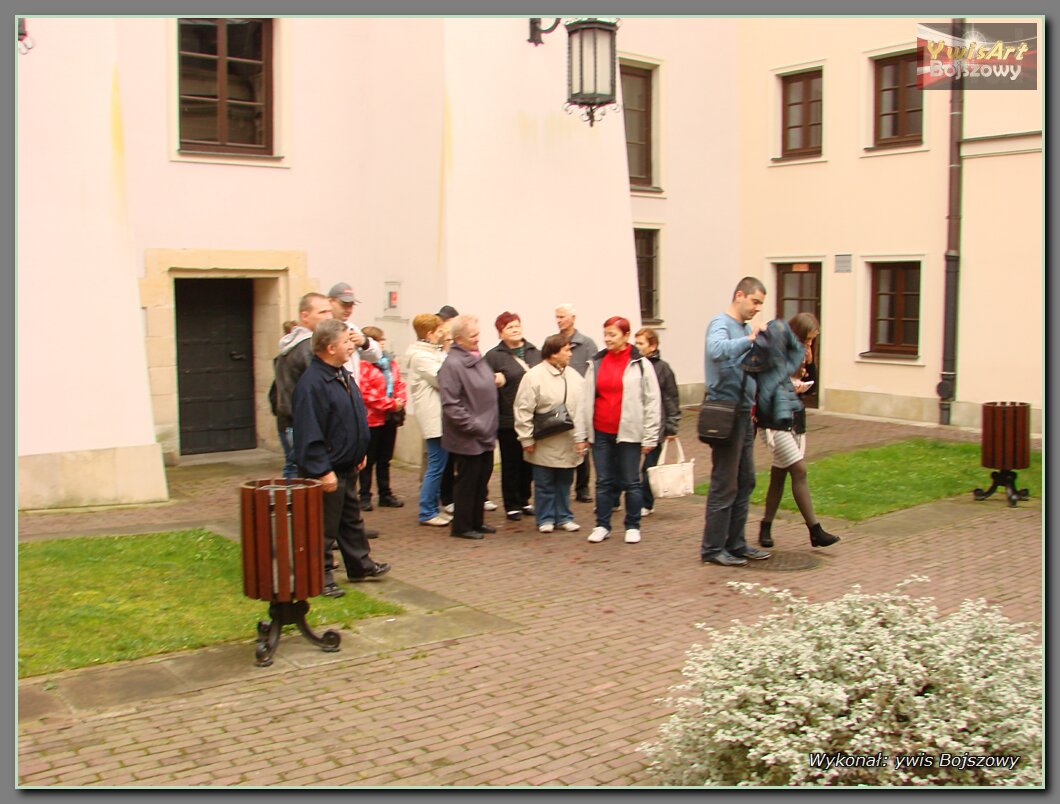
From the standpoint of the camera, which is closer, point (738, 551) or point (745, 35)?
point (738, 551)

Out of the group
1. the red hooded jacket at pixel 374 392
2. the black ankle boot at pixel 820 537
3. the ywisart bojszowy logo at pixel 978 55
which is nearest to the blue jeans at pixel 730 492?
the black ankle boot at pixel 820 537

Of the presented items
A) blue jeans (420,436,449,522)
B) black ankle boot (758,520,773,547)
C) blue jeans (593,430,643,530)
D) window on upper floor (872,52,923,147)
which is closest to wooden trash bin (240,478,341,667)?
blue jeans (593,430,643,530)

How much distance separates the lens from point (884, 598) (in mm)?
4848

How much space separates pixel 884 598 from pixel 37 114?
29.0 ft

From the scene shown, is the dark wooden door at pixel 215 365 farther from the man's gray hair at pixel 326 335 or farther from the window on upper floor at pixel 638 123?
the man's gray hair at pixel 326 335

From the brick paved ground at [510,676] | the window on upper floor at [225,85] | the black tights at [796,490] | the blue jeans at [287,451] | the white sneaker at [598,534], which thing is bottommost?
the brick paved ground at [510,676]

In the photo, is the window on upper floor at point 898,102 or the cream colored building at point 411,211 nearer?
the cream colored building at point 411,211

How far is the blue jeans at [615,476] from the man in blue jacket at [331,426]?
233 centimetres

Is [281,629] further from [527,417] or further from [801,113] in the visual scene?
[801,113]

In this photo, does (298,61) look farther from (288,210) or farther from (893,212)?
(893,212)

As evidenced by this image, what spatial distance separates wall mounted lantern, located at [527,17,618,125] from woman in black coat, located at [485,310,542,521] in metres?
4.16

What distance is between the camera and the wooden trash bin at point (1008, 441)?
1095 cm

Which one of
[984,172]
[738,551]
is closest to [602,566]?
[738,551]

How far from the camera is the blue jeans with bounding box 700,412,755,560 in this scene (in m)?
8.38
